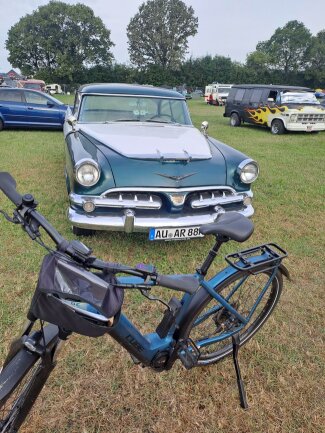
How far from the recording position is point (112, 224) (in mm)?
2990

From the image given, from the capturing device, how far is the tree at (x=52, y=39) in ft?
174

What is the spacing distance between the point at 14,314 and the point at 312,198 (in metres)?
4.62

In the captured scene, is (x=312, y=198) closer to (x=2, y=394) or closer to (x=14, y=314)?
(x=14, y=314)

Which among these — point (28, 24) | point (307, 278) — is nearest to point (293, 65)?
point (28, 24)

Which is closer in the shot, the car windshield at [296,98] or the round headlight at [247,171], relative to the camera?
the round headlight at [247,171]

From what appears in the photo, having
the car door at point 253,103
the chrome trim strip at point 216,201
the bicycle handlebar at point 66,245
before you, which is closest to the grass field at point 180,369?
the chrome trim strip at point 216,201

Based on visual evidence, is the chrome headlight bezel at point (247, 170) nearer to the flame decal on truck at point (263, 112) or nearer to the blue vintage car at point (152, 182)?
the blue vintage car at point (152, 182)

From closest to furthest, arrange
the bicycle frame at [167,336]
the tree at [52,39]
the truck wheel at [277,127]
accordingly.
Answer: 1. the bicycle frame at [167,336]
2. the truck wheel at [277,127]
3. the tree at [52,39]

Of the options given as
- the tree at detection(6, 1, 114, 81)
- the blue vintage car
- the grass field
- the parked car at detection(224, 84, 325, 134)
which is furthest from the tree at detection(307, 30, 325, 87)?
the blue vintage car

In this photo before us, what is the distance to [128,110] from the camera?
455 centimetres

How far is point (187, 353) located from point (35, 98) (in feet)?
34.7

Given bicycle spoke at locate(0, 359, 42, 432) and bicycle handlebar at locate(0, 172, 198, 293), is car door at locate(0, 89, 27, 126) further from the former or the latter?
bicycle spoke at locate(0, 359, 42, 432)

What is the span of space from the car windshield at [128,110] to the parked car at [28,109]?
6.51 meters

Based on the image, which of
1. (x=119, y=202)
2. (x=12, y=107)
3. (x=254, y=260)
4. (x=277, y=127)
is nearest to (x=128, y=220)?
(x=119, y=202)
